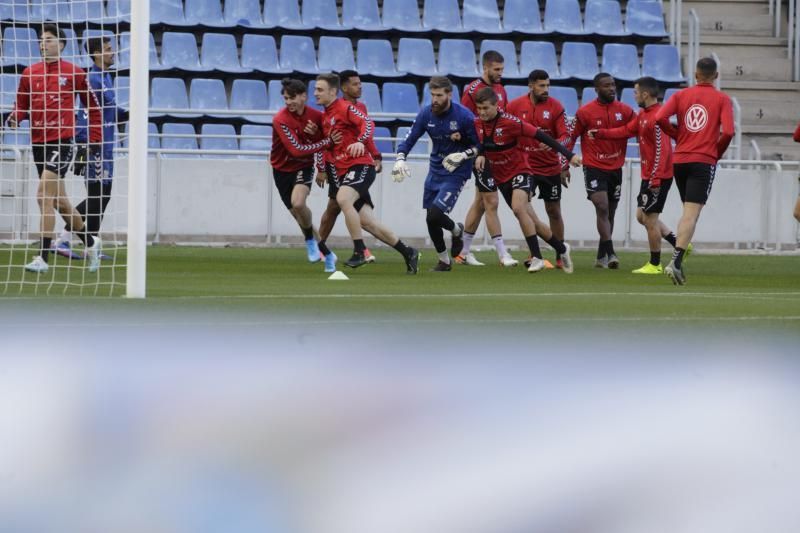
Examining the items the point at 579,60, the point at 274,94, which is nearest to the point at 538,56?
the point at 579,60

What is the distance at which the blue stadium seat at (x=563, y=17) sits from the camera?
2203cm

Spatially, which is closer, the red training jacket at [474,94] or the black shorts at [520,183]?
the black shorts at [520,183]

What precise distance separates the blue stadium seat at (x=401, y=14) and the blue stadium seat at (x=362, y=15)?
15cm

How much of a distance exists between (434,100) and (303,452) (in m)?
9.19

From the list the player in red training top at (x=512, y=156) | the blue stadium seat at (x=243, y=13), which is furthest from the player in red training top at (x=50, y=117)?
the blue stadium seat at (x=243, y=13)

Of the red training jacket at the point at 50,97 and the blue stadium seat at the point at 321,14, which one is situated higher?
the blue stadium seat at the point at 321,14

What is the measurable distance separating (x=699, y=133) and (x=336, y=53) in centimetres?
1043

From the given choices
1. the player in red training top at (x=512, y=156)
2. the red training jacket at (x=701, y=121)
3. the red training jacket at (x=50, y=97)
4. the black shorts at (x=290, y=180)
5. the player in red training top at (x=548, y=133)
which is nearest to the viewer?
the red training jacket at (x=701, y=121)

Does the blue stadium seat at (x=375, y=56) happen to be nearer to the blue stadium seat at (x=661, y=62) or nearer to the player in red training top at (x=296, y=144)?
the blue stadium seat at (x=661, y=62)

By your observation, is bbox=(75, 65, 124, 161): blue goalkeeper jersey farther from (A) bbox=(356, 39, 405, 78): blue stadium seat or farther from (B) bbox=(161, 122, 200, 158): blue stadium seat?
(A) bbox=(356, 39, 405, 78): blue stadium seat

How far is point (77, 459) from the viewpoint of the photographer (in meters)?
3.79

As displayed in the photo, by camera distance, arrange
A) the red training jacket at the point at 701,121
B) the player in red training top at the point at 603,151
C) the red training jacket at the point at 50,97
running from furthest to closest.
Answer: the player in red training top at the point at 603,151 → the red training jacket at the point at 50,97 → the red training jacket at the point at 701,121

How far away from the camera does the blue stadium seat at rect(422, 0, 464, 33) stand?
71.6 feet

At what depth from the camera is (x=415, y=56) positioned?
2123 cm
